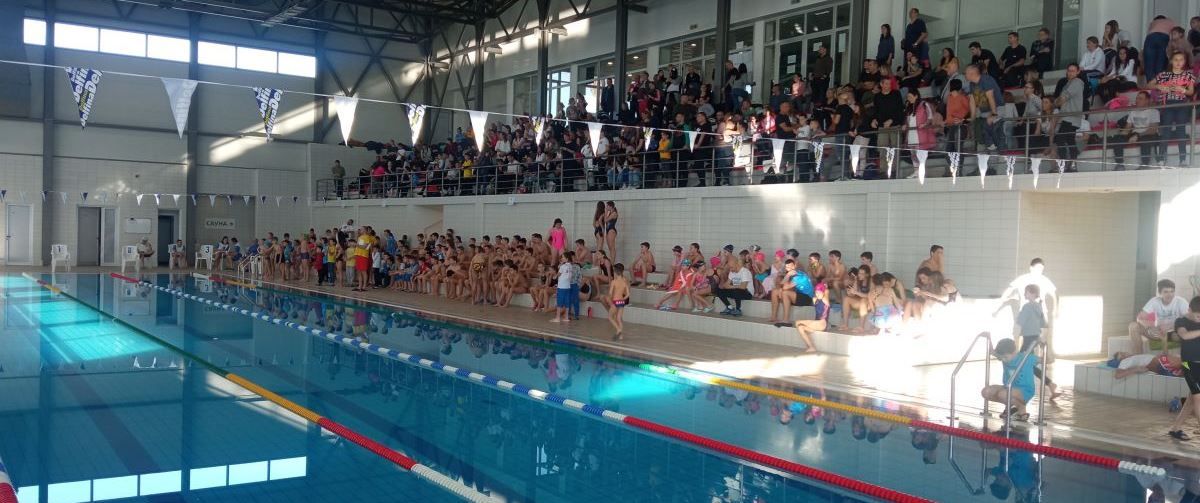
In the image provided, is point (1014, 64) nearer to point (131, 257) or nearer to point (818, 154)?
point (818, 154)

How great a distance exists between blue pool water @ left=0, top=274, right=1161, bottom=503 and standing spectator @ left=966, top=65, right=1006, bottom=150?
5075mm

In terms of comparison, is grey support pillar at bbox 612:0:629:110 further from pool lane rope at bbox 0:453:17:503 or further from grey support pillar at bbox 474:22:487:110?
pool lane rope at bbox 0:453:17:503

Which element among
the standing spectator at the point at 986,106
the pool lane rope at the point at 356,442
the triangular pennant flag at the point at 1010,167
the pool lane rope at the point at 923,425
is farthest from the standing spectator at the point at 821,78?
the pool lane rope at the point at 356,442

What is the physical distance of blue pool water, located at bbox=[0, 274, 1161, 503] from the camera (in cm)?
539

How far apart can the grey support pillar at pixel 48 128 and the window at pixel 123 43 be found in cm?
130


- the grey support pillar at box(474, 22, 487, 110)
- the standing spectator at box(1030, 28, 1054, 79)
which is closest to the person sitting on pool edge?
the standing spectator at box(1030, 28, 1054, 79)

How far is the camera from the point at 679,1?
20.5m

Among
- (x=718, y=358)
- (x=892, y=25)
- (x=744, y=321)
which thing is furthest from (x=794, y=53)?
(x=718, y=358)

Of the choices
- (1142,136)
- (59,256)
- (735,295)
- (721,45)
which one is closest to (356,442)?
(735,295)

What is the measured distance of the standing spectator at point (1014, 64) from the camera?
1252 cm

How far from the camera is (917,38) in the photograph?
14.1 metres

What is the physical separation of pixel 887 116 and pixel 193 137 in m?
22.0

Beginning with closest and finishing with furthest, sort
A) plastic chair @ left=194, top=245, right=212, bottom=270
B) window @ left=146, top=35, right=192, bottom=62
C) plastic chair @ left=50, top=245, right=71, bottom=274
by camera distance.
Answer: plastic chair @ left=50, top=245, right=71, bottom=274 < window @ left=146, top=35, right=192, bottom=62 < plastic chair @ left=194, top=245, right=212, bottom=270

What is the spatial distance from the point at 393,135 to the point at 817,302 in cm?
2217
